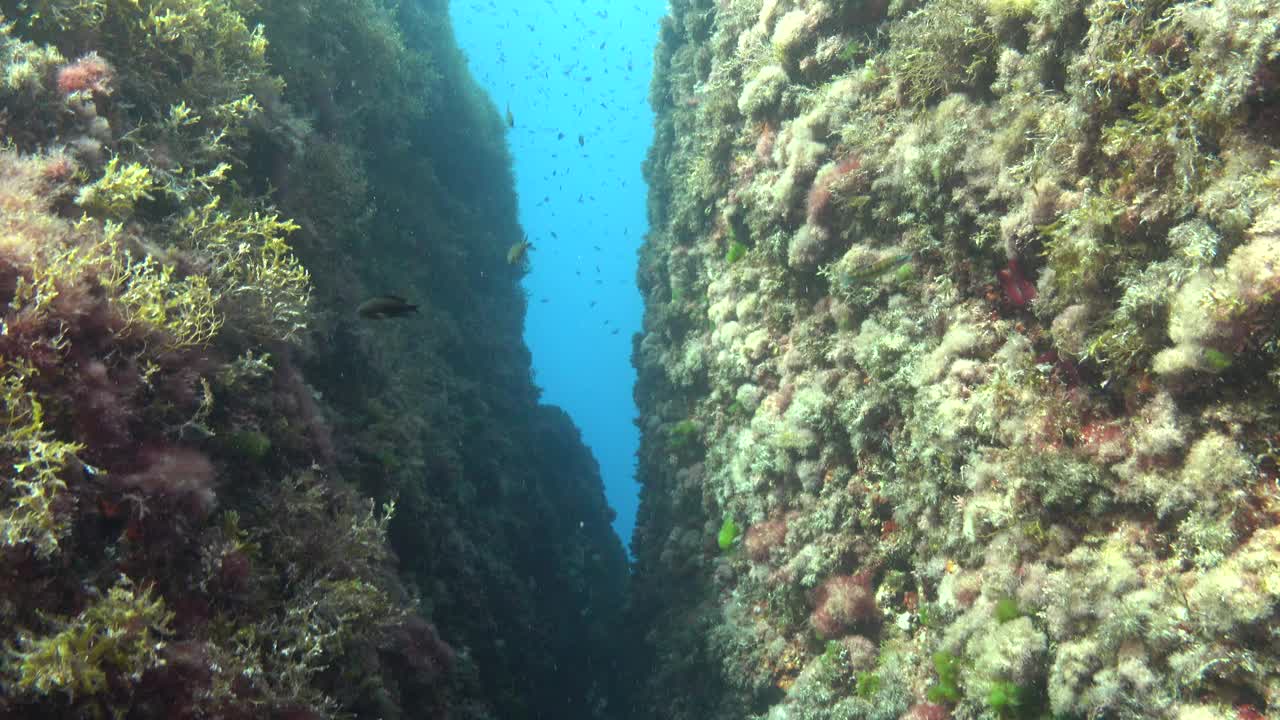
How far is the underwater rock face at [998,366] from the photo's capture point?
340 cm

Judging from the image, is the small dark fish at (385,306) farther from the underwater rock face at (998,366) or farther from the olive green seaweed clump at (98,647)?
the underwater rock face at (998,366)

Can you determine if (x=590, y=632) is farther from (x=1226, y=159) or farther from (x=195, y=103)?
(x=1226, y=159)

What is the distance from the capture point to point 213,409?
4.93 metres

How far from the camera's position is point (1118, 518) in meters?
3.97

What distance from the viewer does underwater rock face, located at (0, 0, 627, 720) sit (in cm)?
356

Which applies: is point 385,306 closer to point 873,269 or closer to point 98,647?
point 98,647

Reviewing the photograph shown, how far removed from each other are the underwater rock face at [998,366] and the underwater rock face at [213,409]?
14.7ft

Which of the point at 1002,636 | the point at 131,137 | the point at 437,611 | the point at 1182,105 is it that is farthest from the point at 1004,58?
the point at 437,611

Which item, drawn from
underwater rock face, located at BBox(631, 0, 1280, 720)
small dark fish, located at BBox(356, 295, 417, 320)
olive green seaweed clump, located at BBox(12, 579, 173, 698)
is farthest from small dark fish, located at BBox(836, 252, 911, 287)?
olive green seaweed clump, located at BBox(12, 579, 173, 698)

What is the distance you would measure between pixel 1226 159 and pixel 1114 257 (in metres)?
0.79

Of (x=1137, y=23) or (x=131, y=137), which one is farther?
(x=131, y=137)

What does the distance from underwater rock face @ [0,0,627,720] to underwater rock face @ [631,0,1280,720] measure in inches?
177

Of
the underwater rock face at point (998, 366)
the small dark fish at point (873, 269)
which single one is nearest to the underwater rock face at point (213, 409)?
the underwater rock face at point (998, 366)

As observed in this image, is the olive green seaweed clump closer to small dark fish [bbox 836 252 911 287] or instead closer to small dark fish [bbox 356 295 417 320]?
small dark fish [bbox 356 295 417 320]
